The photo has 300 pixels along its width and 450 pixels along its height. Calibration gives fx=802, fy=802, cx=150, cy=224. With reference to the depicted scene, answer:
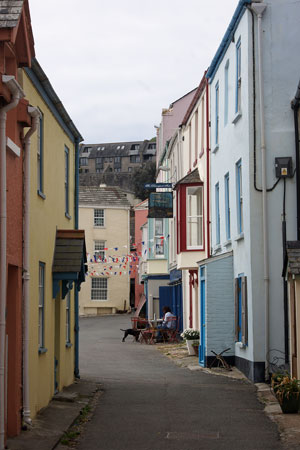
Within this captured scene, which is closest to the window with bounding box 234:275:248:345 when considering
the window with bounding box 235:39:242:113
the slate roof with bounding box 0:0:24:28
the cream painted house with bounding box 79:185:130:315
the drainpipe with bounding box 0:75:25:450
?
the window with bounding box 235:39:242:113

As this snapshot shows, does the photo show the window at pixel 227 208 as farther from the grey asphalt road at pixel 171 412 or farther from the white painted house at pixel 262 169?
the grey asphalt road at pixel 171 412

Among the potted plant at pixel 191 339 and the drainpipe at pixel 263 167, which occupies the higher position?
the drainpipe at pixel 263 167

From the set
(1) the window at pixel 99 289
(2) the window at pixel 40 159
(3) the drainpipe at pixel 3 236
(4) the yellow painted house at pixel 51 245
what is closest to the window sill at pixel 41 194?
(4) the yellow painted house at pixel 51 245

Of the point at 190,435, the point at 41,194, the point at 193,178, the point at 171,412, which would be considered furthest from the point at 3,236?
the point at 193,178

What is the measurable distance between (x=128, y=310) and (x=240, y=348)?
40.6m

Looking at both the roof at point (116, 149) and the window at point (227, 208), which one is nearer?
the window at point (227, 208)

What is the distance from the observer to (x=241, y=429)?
39.3 feet

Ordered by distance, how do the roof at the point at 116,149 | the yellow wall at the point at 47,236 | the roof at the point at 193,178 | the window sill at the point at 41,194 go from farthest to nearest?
the roof at the point at 116,149
the roof at the point at 193,178
the window sill at the point at 41,194
the yellow wall at the point at 47,236

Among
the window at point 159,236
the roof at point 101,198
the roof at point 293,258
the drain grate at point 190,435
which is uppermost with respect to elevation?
the roof at point 101,198

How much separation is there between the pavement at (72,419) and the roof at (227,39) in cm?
856

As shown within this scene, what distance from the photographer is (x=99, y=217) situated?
196 ft

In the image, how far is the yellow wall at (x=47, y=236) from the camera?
12.5 meters

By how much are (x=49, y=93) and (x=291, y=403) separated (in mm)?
6722

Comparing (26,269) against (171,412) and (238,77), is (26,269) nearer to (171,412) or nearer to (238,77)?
(171,412)
